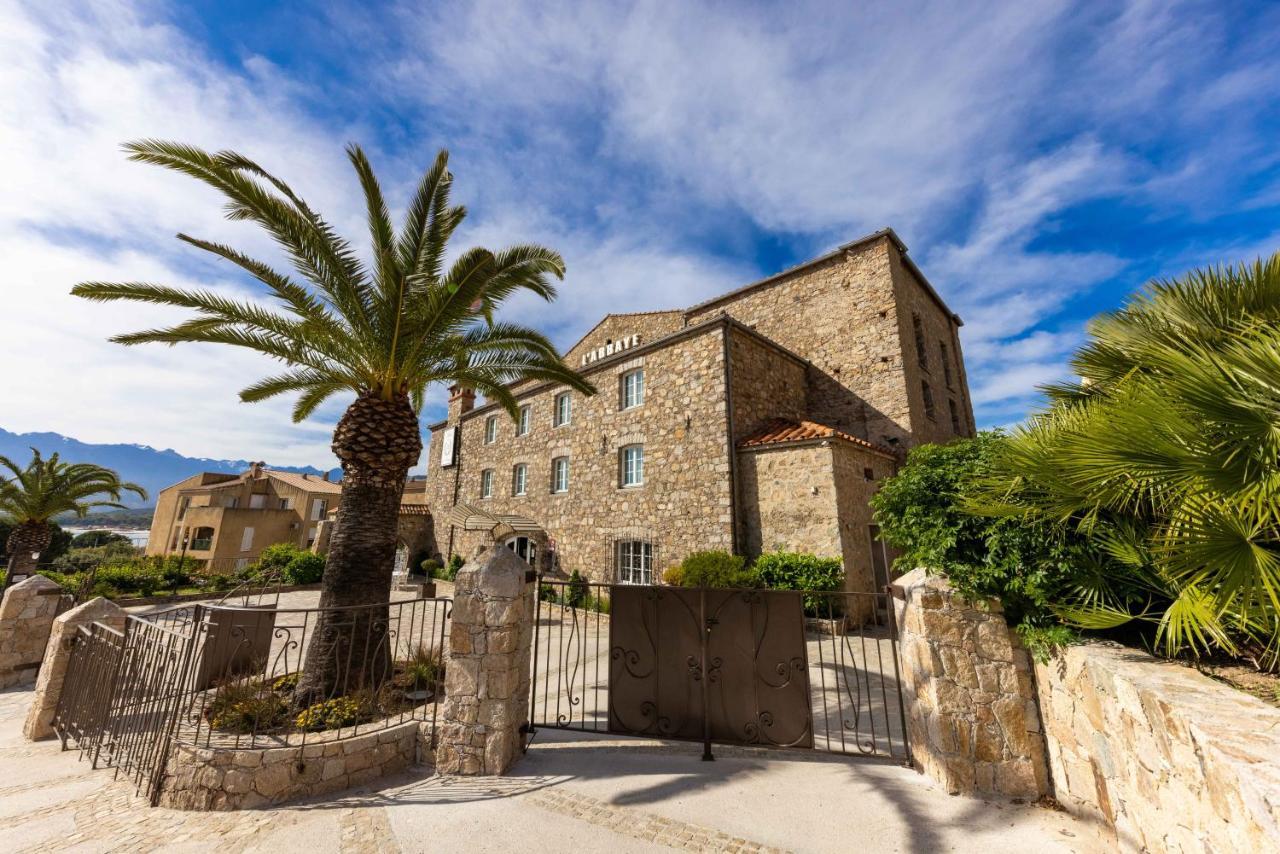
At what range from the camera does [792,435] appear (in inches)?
462

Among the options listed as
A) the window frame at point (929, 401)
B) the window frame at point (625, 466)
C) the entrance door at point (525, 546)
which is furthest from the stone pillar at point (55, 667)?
the window frame at point (929, 401)

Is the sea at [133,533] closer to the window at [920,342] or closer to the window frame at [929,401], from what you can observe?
the window frame at [929,401]

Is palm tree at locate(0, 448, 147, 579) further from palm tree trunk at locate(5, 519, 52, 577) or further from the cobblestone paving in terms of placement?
the cobblestone paving

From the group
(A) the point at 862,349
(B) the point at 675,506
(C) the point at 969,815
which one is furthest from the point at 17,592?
(A) the point at 862,349

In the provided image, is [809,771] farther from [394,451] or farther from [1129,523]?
[394,451]

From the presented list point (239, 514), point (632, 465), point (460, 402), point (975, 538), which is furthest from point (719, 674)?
point (239, 514)

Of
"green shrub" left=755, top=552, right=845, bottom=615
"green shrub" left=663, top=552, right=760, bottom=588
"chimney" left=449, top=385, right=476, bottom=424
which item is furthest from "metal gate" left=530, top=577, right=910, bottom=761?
"chimney" left=449, top=385, right=476, bottom=424

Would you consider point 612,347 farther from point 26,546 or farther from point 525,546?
point 26,546

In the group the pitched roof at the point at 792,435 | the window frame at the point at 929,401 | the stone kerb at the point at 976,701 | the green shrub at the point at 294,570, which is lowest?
the stone kerb at the point at 976,701

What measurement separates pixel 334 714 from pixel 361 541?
1.88 meters

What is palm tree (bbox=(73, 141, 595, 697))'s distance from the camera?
5844 millimetres

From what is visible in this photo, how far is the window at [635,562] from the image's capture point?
13188mm

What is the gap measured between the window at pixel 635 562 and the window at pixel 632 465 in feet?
5.57

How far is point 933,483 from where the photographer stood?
4340 millimetres
